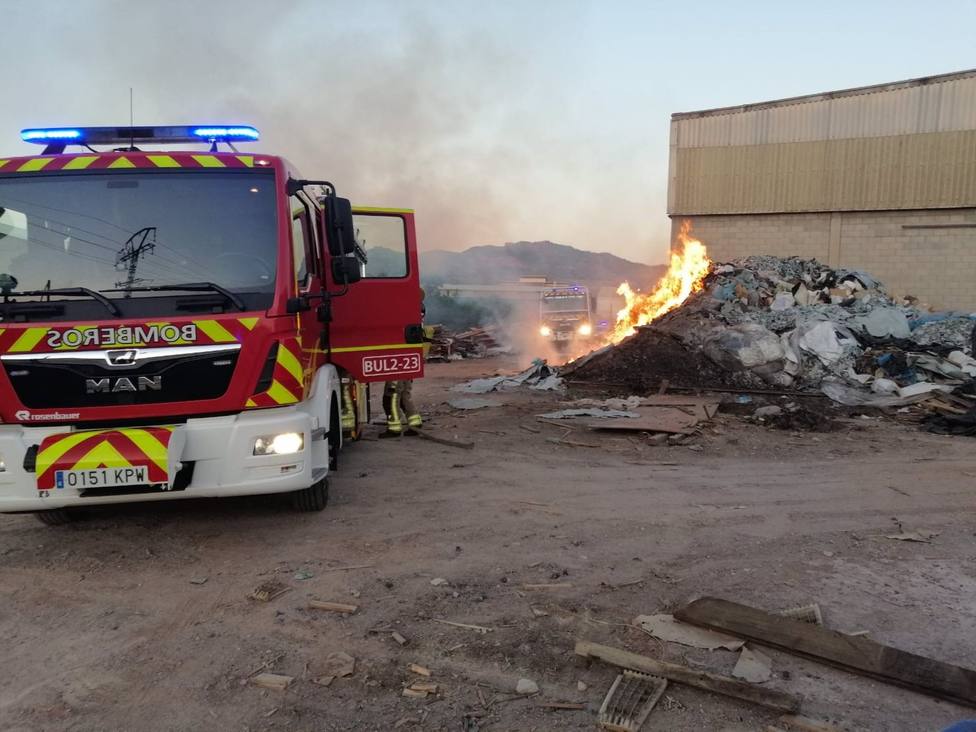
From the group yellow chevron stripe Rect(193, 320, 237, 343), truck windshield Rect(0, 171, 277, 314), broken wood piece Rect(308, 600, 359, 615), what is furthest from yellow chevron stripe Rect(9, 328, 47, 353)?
broken wood piece Rect(308, 600, 359, 615)

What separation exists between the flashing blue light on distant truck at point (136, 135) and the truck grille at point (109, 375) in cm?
214

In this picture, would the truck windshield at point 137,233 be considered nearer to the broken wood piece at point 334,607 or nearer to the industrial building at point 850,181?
the broken wood piece at point 334,607

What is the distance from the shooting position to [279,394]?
15.9 feet

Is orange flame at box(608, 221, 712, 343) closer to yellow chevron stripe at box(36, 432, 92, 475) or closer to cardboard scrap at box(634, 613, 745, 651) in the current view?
cardboard scrap at box(634, 613, 745, 651)

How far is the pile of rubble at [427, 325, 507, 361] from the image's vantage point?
23031 millimetres

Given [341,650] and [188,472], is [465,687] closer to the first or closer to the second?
[341,650]

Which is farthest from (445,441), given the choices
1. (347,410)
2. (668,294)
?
→ (668,294)

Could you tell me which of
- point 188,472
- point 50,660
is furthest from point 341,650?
point 188,472

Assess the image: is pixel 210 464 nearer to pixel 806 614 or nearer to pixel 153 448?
pixel 153 448

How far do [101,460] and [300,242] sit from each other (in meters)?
2.15

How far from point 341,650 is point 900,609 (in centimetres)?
322

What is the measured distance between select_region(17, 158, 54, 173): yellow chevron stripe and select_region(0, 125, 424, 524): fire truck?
0.01m

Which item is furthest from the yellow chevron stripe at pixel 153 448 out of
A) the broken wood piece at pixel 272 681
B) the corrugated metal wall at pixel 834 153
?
the corrugated metal wall at pixel 834 153

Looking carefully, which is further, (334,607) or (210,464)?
(210,464)
